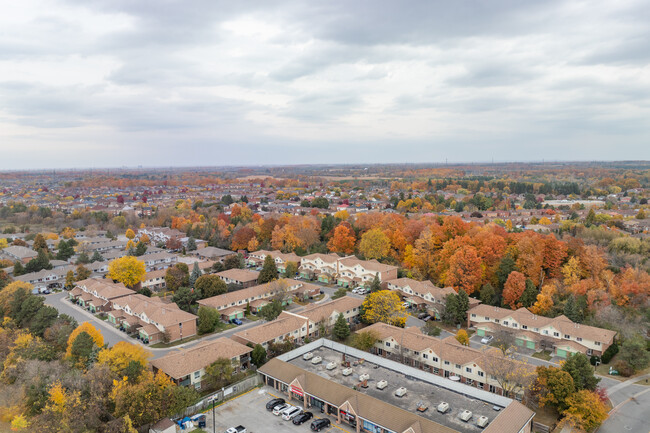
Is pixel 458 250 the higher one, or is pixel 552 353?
pixel 458 250

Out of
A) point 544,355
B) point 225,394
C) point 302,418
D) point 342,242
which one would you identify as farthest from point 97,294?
point 544,355

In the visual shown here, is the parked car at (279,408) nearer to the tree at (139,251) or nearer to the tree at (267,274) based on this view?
the tree at (267,274)

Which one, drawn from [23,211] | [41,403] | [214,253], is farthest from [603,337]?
[23,211]

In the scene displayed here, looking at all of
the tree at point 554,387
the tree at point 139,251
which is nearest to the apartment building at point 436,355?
the tree at point 554,387

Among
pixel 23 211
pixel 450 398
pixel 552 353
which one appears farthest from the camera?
pixel 23 211

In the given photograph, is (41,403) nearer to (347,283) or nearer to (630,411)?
Result: (347,283)

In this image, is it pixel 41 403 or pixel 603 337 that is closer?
pixel 41 403

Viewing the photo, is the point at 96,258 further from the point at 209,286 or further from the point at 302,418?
the point at 302,418

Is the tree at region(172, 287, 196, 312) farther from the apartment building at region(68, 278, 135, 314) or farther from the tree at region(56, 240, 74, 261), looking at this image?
the tree at region(56, 240, 74, 261)
